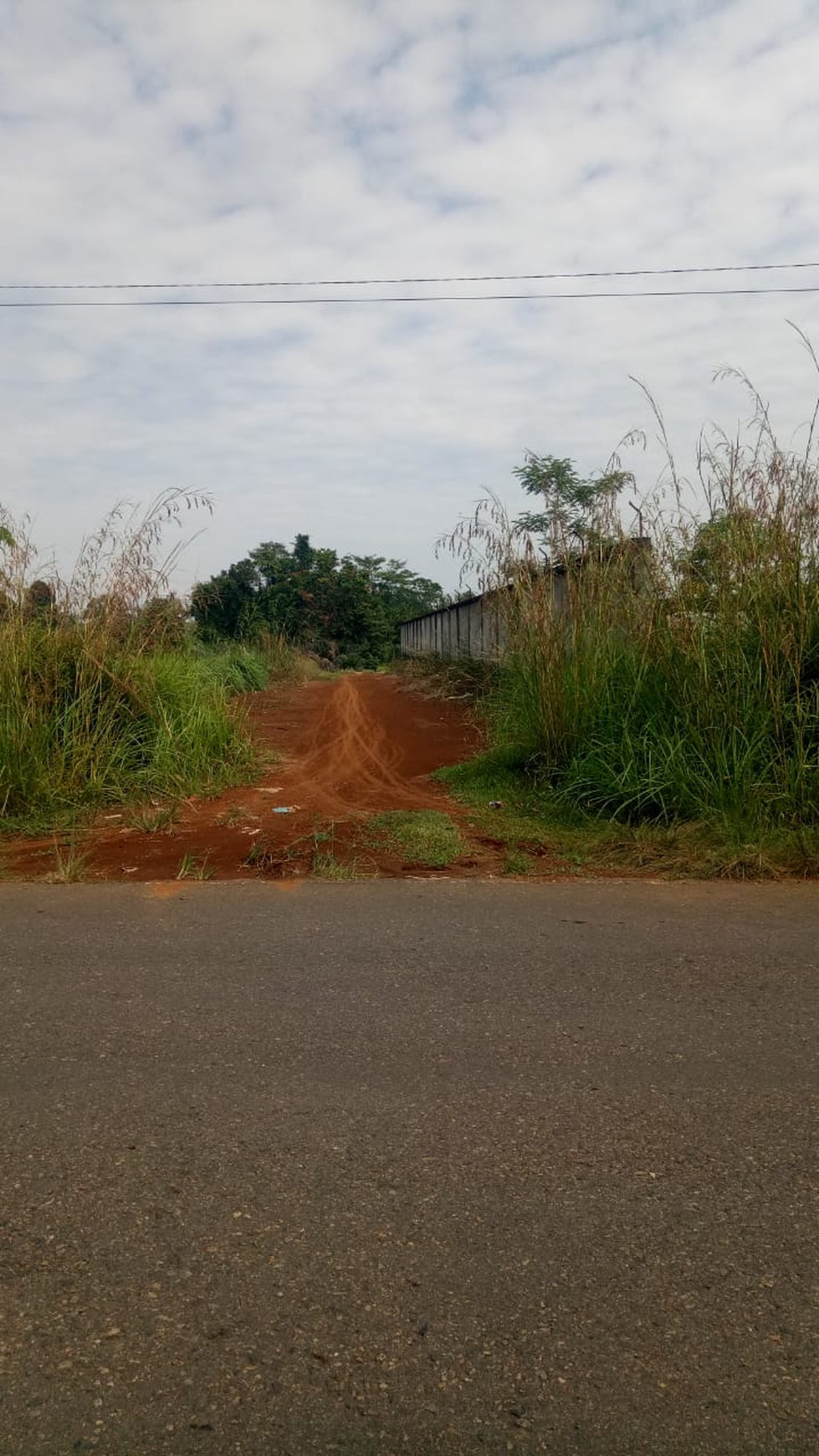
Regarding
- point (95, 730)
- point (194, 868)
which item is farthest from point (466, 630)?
point (194, 868)

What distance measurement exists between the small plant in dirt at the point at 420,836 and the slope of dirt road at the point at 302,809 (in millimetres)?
95

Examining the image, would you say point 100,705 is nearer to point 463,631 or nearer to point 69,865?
point 69,865

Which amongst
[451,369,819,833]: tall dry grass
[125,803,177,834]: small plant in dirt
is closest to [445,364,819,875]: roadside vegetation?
[451,369,819,833]: tall dry grass

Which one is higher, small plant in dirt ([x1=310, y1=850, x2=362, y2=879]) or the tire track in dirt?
the tire track in dirt

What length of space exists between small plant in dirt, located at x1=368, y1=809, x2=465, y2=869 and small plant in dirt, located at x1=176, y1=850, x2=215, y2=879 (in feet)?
3.47

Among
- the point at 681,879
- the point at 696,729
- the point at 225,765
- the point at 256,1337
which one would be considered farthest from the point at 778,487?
the point at 256,1337

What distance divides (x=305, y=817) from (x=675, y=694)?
8.79 feet

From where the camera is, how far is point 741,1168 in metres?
2.44

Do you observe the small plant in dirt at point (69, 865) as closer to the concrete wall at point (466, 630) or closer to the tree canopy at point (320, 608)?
the concrete wall at point (466, 630)

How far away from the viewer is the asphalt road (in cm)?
174

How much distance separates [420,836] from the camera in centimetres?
628

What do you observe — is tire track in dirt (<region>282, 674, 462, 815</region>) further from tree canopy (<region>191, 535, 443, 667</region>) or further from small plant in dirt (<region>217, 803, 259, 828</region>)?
tree canopy (<region>191, 535, 443, 667</region>)

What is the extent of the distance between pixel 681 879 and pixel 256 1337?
3.91 metres

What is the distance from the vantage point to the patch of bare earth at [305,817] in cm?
576
